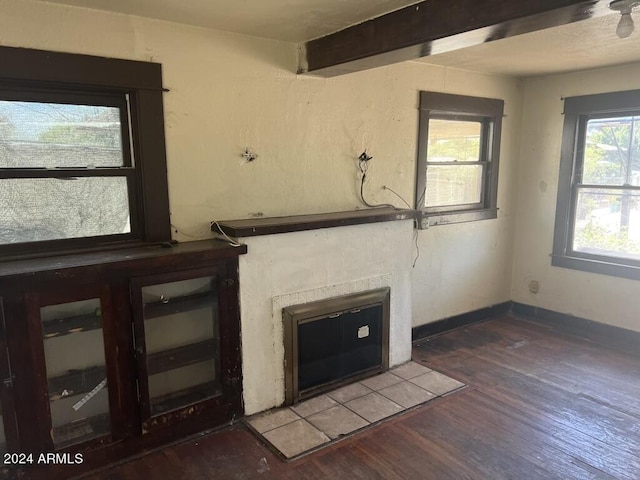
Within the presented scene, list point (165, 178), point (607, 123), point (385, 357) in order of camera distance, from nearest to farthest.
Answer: point (165, 178) → point (385, 357) → point (607, 123)

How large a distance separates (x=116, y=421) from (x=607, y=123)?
14.2 feet

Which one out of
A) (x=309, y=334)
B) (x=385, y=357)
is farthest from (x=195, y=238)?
(x=385, y=357)

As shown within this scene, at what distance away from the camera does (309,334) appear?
115 inches

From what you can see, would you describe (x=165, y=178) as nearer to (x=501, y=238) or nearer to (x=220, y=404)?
(x=220, y=404)

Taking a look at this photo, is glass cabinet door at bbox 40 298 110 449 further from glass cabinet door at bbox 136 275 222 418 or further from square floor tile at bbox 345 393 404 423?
square floor tile at bbox 345 393 404 423

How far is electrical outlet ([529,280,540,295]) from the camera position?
4.53 meters

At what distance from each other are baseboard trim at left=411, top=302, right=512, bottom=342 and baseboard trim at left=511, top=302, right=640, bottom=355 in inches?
8.4

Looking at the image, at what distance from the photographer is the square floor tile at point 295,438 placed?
245 centimetres

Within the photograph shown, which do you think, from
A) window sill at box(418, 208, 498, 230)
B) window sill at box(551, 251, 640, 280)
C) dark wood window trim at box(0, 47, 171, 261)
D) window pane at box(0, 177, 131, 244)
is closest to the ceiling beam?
dark wood window trim at box(0, 47, 171, 261)

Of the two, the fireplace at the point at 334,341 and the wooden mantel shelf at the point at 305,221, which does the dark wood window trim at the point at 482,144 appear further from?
the fireplace at the point at 334,341

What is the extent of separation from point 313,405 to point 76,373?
1376mm

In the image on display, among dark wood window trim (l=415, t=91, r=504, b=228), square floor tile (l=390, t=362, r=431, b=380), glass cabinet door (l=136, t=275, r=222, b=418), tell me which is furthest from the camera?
dark wood window trim (l=415, t=91, r=504, b=228)

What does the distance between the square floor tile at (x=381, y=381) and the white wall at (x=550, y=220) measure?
210 centimetres

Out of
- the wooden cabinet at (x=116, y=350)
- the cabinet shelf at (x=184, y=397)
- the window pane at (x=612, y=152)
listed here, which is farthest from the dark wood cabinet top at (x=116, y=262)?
the window pane at (x=612, y=152)
